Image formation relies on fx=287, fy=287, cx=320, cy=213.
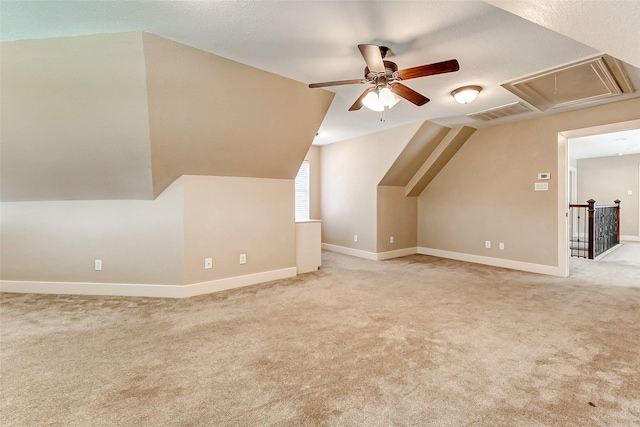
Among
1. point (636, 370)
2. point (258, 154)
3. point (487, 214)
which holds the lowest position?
point (636, 370)

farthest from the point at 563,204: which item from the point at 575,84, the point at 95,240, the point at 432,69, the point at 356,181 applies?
the point at 95,240

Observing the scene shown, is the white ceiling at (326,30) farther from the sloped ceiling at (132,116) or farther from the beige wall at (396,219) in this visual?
the beige wall at (396,219)

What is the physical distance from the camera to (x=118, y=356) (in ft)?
6.98

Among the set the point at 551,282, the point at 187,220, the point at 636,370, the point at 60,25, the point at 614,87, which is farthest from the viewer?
the point at 551,282

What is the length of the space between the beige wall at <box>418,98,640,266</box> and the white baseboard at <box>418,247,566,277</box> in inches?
2.8

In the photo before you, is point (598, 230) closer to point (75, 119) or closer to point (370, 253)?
point (370, 253)

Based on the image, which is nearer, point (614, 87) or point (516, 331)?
point (516, 331)

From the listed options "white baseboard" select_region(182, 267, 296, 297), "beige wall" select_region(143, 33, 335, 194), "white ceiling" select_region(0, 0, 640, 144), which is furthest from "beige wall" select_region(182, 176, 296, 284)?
"white ceiling" select_region(0, 0, 640, 144)

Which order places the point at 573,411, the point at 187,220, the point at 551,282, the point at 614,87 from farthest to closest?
the point at 551,282
the point at 187,220
the point at 614,87
the point at 573,411

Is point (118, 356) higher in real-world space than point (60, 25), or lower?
lower

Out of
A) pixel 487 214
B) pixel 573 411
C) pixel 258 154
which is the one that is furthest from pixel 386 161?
pixel 573 411

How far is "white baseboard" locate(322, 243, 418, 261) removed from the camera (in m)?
5.60

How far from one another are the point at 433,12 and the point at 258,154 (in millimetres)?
2425

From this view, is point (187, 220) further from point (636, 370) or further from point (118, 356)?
point (636, 370)
